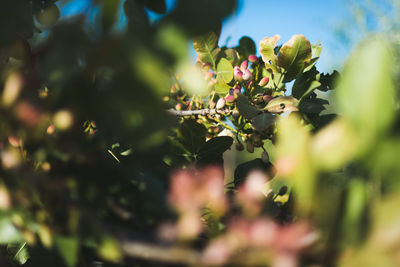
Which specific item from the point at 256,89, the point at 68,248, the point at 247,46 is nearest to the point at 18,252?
the point at 68,248

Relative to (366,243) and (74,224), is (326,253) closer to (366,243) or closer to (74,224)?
(366,243)

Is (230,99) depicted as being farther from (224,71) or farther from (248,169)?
(248,169)

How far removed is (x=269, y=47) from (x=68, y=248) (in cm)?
63

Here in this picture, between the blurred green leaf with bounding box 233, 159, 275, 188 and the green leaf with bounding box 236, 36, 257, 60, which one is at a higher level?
the green leaf with bounding box 236, 36, 257, 60

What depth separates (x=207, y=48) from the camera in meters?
0.82

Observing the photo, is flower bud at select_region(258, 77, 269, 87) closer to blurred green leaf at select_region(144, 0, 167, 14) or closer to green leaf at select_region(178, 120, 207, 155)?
green leaf at select_region(178, 120, 207, 155)

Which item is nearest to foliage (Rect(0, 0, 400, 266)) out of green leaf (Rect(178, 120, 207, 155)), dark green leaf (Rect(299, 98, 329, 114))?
green leaf (Rect(178, 120, 207, 155))

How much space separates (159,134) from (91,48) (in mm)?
85

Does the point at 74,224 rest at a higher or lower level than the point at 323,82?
lower

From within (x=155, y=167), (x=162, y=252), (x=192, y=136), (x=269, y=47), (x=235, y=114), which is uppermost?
(x=269, y=47)

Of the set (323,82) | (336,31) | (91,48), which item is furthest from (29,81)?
(336,31)

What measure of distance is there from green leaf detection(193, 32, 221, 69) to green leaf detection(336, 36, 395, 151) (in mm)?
628

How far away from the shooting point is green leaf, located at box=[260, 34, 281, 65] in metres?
0.73

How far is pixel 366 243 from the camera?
0.21 m
